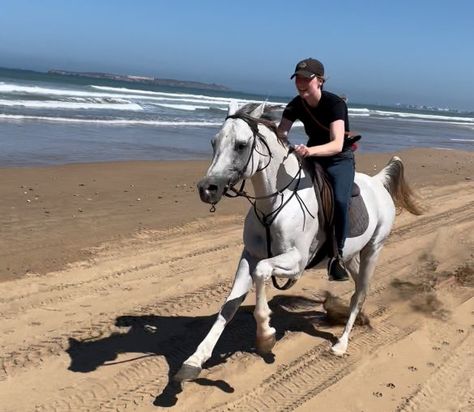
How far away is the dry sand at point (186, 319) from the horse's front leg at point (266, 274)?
41cm

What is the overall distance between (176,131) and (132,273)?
62.0ft

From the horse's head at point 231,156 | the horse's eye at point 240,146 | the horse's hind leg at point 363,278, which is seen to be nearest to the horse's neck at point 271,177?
the horse's head at point 231,156

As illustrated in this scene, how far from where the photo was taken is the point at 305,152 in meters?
4.47

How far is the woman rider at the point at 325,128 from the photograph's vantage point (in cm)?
465

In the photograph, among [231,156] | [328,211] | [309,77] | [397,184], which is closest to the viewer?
[231,156]

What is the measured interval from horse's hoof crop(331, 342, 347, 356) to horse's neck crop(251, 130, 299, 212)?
5.80 ft

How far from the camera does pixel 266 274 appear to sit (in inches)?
172

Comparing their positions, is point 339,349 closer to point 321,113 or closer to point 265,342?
point 265,342

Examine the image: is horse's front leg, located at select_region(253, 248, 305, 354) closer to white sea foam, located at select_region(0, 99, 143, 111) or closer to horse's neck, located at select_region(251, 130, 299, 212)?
horse's neck, located at select_region(251, 130, 299, 212)

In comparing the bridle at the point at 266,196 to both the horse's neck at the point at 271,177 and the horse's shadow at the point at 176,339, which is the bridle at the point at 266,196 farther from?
the horse's shadow at the point at 176,339

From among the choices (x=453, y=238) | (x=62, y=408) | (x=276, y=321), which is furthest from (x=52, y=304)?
(x=453, y=238)

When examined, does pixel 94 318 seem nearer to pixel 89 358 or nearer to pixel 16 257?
pixel 89 358

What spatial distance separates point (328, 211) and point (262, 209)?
0.76m

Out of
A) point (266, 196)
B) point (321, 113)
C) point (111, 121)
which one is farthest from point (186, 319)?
point (111, 121)
